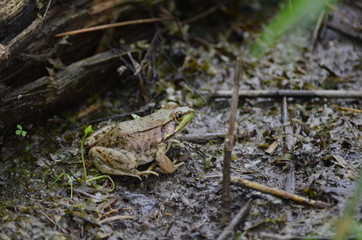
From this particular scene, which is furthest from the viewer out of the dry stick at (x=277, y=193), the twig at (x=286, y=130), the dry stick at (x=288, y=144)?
the twig at (x=286, y=130)

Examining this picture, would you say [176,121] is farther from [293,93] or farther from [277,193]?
[293,93]

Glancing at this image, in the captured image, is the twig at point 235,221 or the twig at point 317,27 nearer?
the twig at point 235,221

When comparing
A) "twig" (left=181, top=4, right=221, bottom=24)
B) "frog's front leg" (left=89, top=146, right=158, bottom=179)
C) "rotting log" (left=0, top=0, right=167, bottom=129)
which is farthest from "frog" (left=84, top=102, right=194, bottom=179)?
"twig" (left=181, top=4, right=221, bottom=24)

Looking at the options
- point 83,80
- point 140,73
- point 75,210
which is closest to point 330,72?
point 140,73

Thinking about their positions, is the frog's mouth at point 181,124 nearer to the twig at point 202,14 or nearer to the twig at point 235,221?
the twig at point 235,221

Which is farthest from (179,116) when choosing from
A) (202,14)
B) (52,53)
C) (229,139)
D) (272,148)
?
(202,14)

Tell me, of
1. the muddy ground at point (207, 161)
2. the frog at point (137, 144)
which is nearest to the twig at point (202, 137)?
the muddy ground at point (207, 161)

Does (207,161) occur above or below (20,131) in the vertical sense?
below
